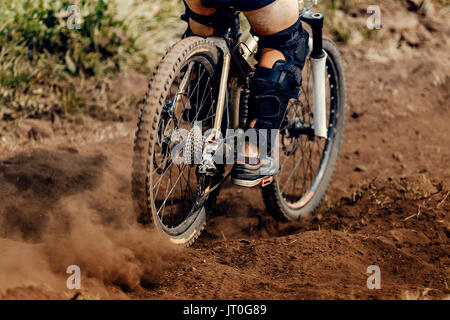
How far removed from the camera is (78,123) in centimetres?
507

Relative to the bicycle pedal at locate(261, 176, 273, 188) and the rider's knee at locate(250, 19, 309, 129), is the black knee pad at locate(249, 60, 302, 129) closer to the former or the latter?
the rider's knee at locate(250, 19, 309, 129)

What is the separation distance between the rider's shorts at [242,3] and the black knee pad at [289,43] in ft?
0.59

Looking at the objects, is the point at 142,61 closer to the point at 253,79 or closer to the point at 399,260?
the point at 253,79

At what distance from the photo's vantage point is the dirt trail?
2.47 m

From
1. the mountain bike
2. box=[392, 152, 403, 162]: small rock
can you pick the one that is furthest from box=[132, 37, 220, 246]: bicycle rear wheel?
box=[392, 152, 403, 162]: small rock

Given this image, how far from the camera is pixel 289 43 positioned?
9.43ft

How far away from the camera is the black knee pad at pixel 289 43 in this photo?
285 centimetres

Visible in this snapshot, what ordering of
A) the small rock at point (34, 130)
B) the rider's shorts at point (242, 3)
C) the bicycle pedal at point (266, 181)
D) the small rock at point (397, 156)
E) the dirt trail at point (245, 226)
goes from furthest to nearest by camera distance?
the small rock at point (397, 156) < the small rock at point (34, 130) < the bicycle pedal at point (266, 181) < the rider's shorts at point (242, 3) < the dirt trail at point (245, 226)

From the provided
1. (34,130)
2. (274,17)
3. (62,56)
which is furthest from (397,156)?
(62,56)

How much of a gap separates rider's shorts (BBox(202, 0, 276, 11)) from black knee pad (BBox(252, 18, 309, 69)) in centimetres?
18

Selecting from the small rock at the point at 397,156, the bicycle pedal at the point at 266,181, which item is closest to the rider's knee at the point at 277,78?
the bicycle pedal at the point at 266,181

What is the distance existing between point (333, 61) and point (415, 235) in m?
1.33

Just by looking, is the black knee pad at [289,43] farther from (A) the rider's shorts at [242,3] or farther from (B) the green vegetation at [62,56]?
(B) the green vegetation at [62,56]

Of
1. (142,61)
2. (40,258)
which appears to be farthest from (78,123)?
(40,258)
